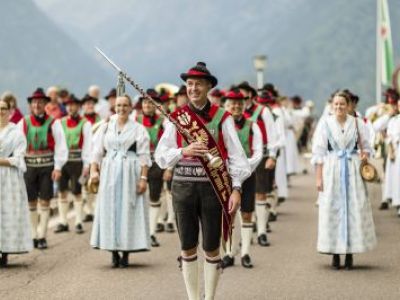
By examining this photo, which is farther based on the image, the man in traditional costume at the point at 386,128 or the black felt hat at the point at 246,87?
the man in traditional costume at the point at 386,128

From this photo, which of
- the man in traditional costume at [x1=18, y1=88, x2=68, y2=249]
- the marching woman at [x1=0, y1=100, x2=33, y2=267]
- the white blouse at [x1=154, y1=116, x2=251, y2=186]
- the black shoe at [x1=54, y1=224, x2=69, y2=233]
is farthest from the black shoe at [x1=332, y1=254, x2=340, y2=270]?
the black shoe at [x1=54, y1=224, x2=69, y2=233]

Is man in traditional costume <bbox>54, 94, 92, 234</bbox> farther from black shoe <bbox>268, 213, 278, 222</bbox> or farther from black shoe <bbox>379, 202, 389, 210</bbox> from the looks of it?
black shoe <bbox>379, 202, 389, 210</bbox>

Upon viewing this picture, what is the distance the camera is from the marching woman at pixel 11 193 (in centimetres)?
1130

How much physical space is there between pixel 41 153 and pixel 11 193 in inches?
72.8

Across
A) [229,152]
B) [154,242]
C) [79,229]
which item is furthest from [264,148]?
[229,152]

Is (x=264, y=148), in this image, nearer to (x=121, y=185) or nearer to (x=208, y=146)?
(x=121, y=185)

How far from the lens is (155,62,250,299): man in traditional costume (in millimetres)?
8094

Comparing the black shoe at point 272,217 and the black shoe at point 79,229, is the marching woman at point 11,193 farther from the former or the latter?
the black shoe at point 272,217

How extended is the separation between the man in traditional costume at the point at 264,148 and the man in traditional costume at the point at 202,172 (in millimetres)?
4290

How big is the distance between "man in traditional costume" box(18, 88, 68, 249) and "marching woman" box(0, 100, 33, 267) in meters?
1.60

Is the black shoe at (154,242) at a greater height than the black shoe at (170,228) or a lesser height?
lesser

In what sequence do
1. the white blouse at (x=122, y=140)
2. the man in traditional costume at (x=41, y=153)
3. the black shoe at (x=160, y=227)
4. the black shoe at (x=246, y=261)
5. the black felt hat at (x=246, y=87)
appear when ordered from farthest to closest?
the black shoe at (x=160, y=227)
the man in traditional costume at (x=41, y=153)
the black felt hat at (x=246, y=87)
the white blouse at (x=122, y=140)
the black shoe at (x=246, y=261)

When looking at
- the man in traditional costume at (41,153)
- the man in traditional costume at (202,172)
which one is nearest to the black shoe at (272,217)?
the man in traditional costume at (41,153)

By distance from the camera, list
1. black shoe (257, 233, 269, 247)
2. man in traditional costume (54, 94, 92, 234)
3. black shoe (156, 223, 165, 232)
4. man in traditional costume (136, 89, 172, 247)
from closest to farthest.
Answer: black shoe (257, 233, 269, 247), man in traditional costume (136, 89, 172, 247), black shoe (156, 223, 165, 232), man in traditional costume (54, 94, 92, 234)
